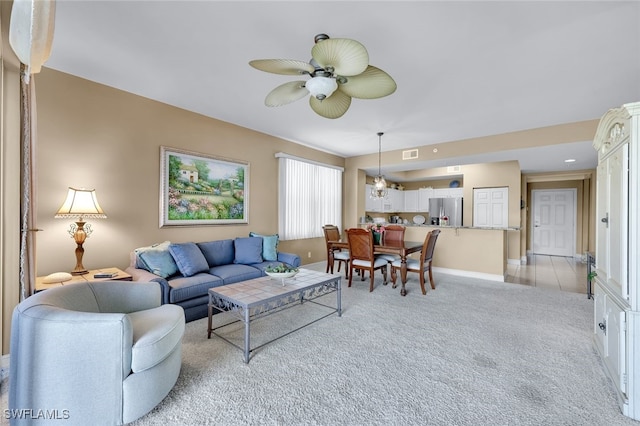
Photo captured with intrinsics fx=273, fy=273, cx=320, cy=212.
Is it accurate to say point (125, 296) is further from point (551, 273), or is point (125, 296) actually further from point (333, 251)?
point (551, 273)

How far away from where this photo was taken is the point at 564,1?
184 cm

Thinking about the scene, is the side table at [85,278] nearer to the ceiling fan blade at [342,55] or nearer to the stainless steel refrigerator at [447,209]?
the ceiling fan blade at [342,55]

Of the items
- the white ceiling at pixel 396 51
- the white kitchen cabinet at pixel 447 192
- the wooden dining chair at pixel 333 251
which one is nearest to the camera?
the white ceiling at pixel 396 51

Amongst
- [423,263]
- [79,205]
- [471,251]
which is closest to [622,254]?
[423,263]

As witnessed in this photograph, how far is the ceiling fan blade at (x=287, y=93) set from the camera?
2.12m

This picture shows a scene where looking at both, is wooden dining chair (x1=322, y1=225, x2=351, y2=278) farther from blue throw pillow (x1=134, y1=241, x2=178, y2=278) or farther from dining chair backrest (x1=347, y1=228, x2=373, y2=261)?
blue throw pillow (x1=134, y1=241, x2=178, y2=278)

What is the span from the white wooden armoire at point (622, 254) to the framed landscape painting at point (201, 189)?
14.1 ft

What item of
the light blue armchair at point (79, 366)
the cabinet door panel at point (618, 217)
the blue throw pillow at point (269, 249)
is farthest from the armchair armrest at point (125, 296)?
the cabinet door panel at point (618, 217)

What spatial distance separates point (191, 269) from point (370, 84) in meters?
2.72

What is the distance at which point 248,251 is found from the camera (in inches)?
159

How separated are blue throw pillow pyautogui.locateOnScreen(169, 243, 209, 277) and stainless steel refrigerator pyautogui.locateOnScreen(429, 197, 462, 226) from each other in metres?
5.93

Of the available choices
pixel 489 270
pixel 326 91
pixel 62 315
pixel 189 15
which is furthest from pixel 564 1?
pixel 489 270

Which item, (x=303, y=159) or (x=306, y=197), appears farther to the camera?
(x=306, y=197)

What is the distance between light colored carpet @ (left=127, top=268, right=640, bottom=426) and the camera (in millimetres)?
1677
